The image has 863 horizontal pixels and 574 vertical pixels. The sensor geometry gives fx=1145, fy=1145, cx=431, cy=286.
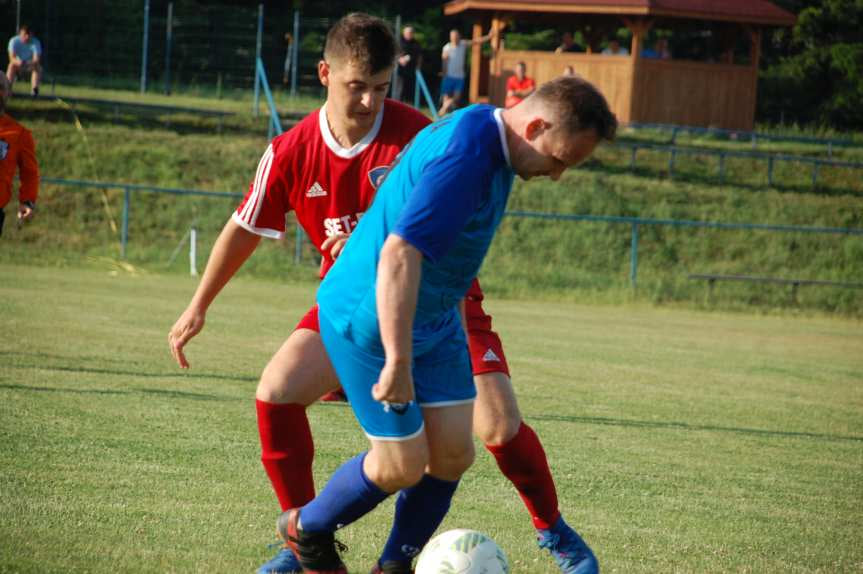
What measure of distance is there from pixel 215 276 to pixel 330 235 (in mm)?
488

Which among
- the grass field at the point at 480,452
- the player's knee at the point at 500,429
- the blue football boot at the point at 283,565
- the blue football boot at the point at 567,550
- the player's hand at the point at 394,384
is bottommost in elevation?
the grass field at the point at 480,452

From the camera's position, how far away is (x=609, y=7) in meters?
30.8

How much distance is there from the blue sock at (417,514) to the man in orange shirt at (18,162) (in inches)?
247

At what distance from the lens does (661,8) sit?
1219 inches

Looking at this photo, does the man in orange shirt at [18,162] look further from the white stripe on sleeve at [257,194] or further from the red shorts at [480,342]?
the red shorts at [480,342]

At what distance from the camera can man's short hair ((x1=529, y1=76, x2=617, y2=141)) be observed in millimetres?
3459

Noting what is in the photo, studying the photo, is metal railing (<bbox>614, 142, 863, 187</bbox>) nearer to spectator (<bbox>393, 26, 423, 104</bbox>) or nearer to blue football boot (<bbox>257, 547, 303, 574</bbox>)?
spectator (<bbox>393, 26, 423, 104</bbox>)

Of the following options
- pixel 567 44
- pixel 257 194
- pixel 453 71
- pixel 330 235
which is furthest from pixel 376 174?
pixel 567 44

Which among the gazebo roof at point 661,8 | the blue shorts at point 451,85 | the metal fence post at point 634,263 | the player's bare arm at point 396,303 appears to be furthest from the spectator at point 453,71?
the player's bare arm at point 396,303

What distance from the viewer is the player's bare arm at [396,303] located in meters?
3.29

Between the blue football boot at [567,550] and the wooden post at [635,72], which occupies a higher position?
the wooden post at [635,72]

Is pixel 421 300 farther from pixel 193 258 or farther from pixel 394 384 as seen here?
pixel 193 258

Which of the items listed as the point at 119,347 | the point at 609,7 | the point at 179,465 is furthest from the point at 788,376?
the point at 609,7

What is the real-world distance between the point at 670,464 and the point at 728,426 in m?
1.87
